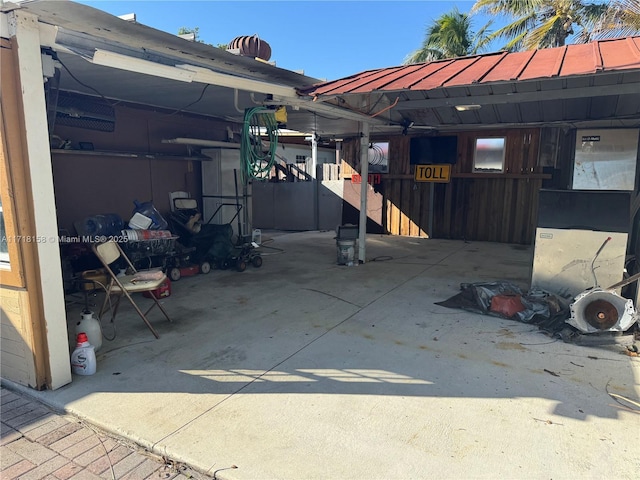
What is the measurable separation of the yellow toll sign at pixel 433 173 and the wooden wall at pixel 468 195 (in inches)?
4.9

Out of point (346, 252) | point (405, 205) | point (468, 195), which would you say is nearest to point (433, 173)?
point (468, 195)

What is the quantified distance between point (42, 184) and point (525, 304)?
4320 mm

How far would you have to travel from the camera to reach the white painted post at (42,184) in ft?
8.31

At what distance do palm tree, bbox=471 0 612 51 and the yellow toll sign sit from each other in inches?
260

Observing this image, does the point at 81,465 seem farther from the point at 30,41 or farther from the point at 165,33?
the point at 165,33

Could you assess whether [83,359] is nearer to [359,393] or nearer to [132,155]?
[359,393]

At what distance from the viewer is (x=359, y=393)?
9.18 ft

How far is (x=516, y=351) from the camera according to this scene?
11.3ft

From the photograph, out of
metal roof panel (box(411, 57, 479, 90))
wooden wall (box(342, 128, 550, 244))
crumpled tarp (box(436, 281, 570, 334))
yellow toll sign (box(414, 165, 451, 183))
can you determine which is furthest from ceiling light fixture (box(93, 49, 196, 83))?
wooden wall (box(342, 128, 550, 244))

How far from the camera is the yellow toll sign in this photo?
924 cm

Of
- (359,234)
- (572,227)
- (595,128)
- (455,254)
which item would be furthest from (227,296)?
(595,128)

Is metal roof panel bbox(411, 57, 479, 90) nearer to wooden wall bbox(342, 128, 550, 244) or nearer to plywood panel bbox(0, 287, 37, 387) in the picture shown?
plywood panel bbox(0, 287, 37, 387)

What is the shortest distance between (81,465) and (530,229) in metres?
8.68

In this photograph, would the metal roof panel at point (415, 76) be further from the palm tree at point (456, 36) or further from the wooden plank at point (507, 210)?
the palm tree at point (456, 36)
